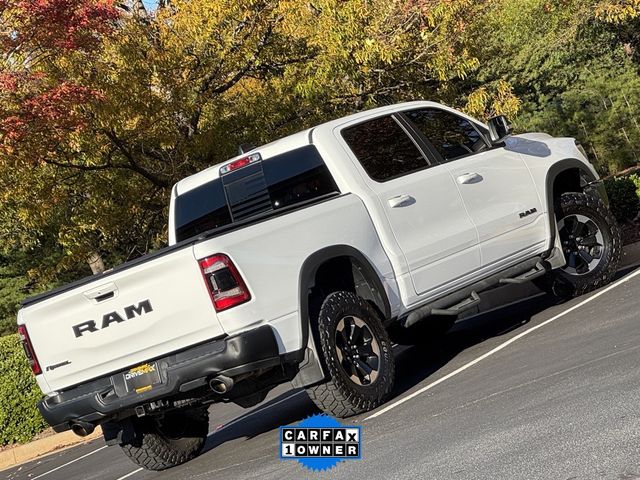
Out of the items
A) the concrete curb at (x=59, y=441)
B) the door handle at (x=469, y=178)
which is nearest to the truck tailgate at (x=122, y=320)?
the door handle at (x=469, y=178)

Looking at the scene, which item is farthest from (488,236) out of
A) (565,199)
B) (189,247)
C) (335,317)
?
(189,247)

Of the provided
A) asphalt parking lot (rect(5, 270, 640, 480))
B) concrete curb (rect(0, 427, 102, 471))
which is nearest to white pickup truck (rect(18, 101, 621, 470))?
asphalt parking lot (rect(5, 270, 640, 480))

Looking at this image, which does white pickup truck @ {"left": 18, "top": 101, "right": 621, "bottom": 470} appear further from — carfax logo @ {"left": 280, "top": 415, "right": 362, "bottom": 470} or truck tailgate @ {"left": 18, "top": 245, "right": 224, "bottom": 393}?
carfax logo @ {"left": 280, "top": 415, "right": 362, "bottom": 470}

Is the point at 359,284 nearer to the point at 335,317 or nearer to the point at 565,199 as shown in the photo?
the point at 335,317

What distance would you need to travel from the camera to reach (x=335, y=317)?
6.75 meters

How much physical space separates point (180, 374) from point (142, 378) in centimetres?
32

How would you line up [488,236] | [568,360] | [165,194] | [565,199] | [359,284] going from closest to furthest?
[568,360] → [359,284] → [488,236] → [565,199] → [165,194]

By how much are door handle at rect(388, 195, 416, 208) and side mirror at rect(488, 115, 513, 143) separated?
4.41ft

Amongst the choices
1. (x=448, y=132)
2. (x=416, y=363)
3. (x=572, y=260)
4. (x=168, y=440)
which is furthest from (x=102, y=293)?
(x=572, y=260)

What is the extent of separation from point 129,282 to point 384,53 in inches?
307

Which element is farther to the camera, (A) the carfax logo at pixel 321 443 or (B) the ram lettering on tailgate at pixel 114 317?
(B) the ram lettering on tailgate at pixel 114 317

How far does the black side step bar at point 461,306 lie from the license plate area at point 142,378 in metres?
2.41

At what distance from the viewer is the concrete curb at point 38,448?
11.7 m

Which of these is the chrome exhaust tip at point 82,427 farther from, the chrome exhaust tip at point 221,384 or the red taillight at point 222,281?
the red taillight at point 222,281
